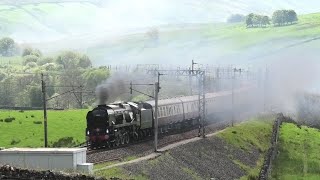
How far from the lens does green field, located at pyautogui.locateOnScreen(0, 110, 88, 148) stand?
10425cm

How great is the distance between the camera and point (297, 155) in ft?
361

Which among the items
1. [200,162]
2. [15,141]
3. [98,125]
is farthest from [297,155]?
[15,141]

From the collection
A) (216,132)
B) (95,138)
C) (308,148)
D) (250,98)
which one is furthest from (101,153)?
(250,98)

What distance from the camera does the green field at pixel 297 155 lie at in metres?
97.1

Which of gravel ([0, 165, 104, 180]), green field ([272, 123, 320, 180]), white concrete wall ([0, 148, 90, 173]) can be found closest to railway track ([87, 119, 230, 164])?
white concrete wall ([0, 148, 90, 173])

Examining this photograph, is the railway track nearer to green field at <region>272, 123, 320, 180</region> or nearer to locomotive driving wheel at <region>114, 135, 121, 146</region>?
locomotive driving wheel at <region>114, 135, 121, 146</region>

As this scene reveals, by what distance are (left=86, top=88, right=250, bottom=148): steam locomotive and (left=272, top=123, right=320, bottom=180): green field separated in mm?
16131

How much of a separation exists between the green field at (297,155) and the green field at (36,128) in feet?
102

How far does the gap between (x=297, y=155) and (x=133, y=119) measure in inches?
1446

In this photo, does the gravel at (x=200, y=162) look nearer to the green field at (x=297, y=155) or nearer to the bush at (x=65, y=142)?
the green field at (x=297, y=155)

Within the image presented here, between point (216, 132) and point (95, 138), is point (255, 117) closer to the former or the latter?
point (216, 132)

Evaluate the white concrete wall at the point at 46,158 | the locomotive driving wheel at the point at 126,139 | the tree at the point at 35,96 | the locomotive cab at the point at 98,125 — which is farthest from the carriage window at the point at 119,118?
the tree at the point at 35,96

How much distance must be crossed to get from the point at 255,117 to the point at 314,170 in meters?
43.2

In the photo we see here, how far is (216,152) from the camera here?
88.8m
